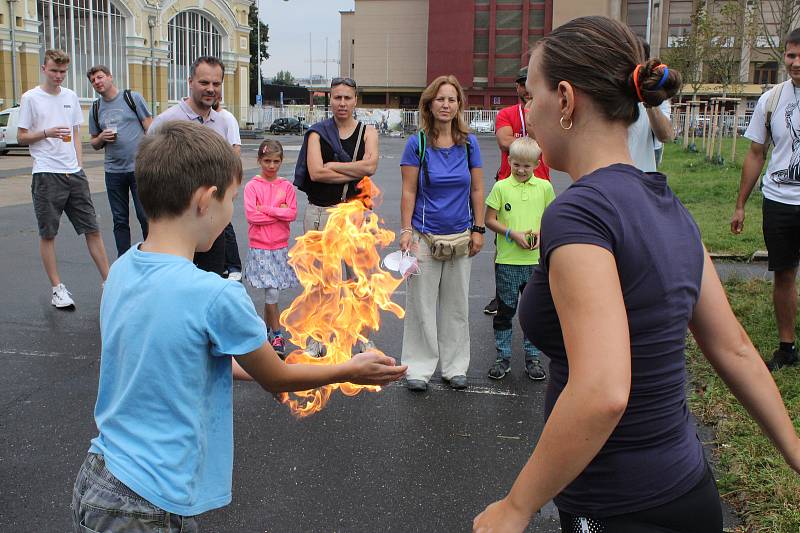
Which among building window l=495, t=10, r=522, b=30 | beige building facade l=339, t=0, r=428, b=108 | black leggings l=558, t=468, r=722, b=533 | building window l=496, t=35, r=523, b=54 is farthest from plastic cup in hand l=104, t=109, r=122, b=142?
beige building facade l=339, t=0, r=428, b=108

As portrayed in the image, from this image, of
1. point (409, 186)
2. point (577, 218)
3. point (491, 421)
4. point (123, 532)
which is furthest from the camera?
point (409, 186)

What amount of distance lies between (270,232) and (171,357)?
432 centimetres

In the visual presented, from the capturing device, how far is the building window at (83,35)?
124 ft

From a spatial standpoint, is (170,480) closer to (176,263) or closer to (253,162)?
(176,263)

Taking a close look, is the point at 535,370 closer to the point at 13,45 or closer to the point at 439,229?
the point at 439,229

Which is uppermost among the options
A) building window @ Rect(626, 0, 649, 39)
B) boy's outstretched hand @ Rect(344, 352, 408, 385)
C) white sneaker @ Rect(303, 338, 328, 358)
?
building window @ Rect(626, 0, 649, 39)

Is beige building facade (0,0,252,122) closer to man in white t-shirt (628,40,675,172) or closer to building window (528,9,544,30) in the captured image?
man in white t-shirt (628,40,675,172)

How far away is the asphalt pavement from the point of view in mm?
3600

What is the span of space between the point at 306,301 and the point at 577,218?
2522 millimetres

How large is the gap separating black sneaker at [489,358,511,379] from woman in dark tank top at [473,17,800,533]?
365 cm

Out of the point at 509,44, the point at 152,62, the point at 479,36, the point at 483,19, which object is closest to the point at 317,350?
the point at 152,62

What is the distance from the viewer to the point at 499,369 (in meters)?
5.52

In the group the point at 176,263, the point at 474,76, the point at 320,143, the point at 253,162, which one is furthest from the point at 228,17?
the point at 176,263

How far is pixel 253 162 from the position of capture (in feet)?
85.9
